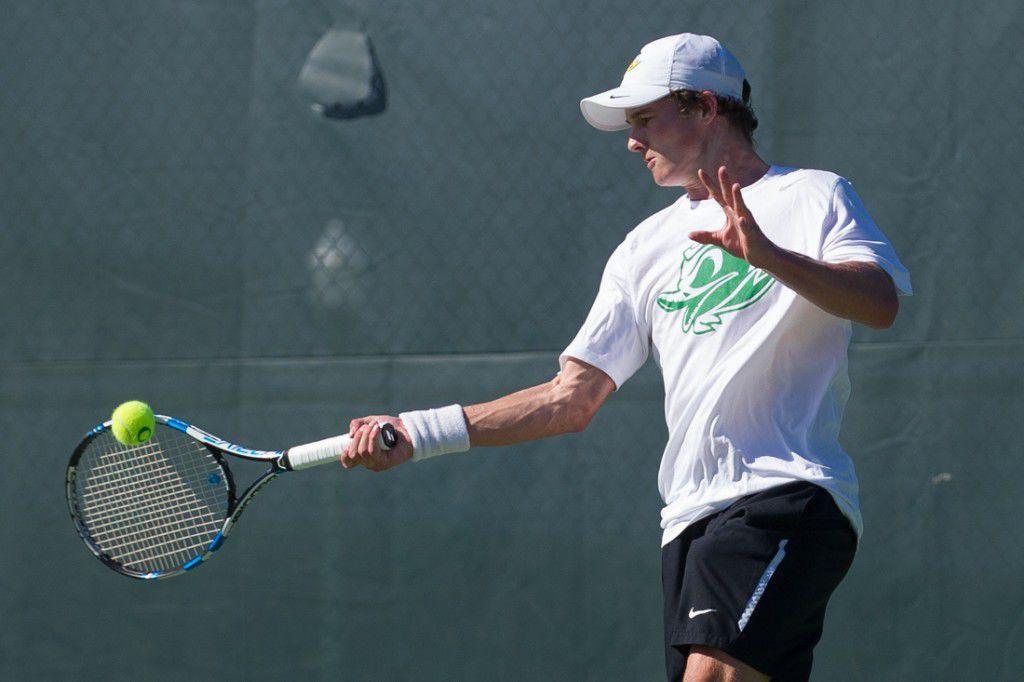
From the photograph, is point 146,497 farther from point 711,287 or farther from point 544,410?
point 711,287

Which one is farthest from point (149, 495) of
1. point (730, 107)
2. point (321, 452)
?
point (730, 107)

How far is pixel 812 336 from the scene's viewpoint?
87.6 inches

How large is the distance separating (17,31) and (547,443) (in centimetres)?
182

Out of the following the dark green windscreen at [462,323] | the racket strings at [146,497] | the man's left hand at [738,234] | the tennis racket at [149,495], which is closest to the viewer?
the man's left hand at [738,234]

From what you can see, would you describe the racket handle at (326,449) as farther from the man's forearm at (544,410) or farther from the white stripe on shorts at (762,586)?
the white stripe on shorts at (762,586)

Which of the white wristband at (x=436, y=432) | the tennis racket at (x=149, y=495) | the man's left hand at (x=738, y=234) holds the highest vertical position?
the man's left hand at (x=738, y=234)

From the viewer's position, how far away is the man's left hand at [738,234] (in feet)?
6.41

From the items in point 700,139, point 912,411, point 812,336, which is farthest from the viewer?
point 912,411

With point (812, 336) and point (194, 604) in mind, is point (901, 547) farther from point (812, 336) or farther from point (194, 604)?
point (194, 604)

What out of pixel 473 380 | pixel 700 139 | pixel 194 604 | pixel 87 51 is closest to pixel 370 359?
pixel 473 380

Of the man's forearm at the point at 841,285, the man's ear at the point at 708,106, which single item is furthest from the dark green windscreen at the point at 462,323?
the man's forearm at the point at 841,285

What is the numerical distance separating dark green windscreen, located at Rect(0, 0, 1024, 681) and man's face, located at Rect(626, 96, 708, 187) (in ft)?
3.69

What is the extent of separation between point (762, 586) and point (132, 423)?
1271mm

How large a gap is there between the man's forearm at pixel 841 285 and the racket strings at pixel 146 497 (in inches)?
56.5
